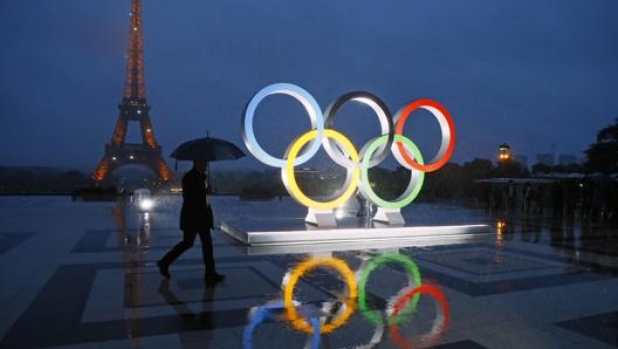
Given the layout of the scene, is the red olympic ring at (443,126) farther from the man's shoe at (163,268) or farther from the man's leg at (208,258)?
the man's shoe at (163,268)

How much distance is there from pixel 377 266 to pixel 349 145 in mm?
4586

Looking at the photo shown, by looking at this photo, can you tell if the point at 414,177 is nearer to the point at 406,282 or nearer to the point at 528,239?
the point at 528,239

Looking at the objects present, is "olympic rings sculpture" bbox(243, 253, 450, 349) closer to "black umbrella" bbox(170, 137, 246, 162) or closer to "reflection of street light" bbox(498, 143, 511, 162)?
"black umbrella" bbox(170, 137, 246, 162)

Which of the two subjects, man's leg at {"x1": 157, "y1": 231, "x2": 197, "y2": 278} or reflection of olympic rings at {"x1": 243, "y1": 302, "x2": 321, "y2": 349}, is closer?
reflection of olympic rings at {"x1": 243, "y1": 302, "x2": 321, "y2": 349}

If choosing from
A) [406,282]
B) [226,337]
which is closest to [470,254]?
[406,282]

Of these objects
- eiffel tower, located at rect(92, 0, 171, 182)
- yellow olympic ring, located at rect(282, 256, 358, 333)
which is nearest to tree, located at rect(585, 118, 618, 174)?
yellow olympic ring, located at rect(282, 256, 358, 333)

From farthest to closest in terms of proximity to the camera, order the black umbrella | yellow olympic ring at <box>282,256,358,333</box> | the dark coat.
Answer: the black umbrella → the dark coat → yellow olympic ring at <box>282,256,358,333</box>

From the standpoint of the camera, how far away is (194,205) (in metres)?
6.37

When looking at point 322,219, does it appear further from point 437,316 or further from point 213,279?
point 437,316

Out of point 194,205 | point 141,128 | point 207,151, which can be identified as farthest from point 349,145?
point 141,128

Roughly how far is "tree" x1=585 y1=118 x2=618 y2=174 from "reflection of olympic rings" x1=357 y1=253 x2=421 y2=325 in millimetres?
19800

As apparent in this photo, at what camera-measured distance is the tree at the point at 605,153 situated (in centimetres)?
2269

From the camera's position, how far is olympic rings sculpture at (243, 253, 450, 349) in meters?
4.42

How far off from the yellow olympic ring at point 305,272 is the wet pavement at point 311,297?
0.06 ft
